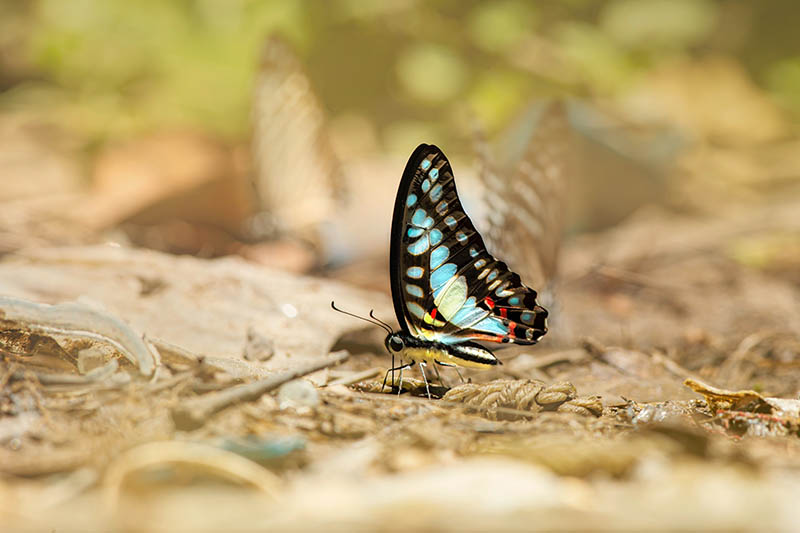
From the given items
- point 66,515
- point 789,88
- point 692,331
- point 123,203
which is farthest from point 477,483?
point 789,88

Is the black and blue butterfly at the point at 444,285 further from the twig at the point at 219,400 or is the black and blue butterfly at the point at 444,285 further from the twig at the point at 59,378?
the twig at the point at 59,378

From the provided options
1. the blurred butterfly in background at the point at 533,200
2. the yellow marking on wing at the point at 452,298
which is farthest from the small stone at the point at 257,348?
the blurred butterfly in background at the point at 533,200

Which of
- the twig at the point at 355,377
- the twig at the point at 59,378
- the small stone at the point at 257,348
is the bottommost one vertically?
the twig at the point at 59,378

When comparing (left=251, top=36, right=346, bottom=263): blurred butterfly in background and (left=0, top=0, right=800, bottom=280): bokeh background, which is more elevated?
(left=0, top=0, right=800, bottom=280): bokeh background

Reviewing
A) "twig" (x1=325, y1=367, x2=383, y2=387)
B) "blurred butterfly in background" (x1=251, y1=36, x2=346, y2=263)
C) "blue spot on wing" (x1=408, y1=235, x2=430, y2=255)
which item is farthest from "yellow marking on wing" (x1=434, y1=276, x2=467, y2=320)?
"blurred butterfly in background" (x1=251, y1=36, x2=346, y2=263)

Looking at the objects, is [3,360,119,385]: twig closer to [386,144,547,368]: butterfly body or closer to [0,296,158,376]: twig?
[0,296,158,376]: twig

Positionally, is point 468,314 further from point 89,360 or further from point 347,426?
point 89,360

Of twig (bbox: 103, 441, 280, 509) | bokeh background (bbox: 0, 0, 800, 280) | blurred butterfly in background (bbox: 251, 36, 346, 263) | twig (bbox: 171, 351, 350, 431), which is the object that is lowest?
twig (bbox: 103, 441, 280, 509)
